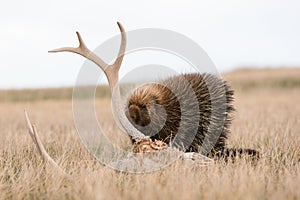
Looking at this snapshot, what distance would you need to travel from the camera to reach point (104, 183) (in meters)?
4.02

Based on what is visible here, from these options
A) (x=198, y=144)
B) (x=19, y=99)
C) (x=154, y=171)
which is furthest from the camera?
(x=19, y=99)

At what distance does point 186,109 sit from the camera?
555 cm

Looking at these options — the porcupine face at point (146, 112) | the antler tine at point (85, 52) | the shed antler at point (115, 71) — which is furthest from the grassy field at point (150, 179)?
the antler tine at point (85, 52)

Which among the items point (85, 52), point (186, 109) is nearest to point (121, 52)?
point (85, 52)

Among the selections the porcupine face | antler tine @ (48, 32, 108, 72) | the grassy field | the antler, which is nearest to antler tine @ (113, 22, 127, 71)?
the antler

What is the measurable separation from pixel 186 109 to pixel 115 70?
906 millimetres

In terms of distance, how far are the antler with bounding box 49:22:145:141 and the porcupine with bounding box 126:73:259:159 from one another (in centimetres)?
13

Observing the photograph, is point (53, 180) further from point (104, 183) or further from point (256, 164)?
point (256, 164)

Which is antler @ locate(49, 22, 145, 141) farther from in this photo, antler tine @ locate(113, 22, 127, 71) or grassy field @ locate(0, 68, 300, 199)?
grassy field @ locate(0, 68, 300, 199)

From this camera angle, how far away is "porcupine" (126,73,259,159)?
A: 5320mm

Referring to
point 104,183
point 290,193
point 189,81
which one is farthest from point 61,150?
point 290,193

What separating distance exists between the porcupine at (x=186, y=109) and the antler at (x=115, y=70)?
13 cm

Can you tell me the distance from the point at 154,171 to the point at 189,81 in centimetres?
140

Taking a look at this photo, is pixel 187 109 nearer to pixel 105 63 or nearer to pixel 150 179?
pixel 105 63
